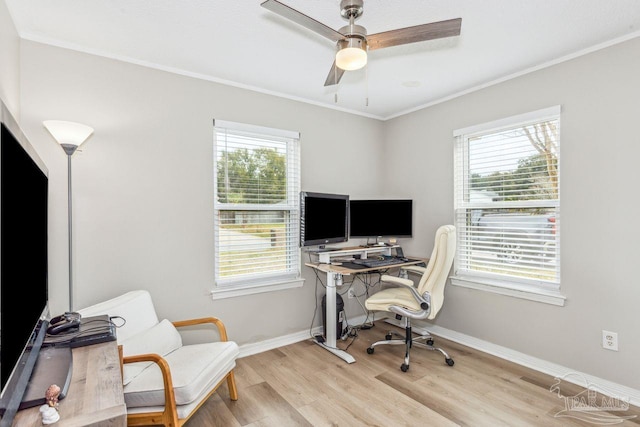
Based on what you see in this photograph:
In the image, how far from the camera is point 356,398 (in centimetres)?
240

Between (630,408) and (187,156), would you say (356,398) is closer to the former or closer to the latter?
(630,408)

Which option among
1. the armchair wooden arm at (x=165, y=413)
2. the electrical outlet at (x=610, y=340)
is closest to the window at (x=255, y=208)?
the armchair wooden arm at (x=165, y=413)

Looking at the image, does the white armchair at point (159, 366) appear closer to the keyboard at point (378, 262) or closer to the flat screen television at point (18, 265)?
the flat screen television at point (18, 265)

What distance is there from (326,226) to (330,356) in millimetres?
1178

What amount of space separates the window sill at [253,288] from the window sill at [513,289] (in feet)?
5.19

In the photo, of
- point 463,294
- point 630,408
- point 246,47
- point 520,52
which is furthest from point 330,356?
point 520,52

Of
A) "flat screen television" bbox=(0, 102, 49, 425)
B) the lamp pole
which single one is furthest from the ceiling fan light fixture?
the lamp pole

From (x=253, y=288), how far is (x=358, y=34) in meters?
2.28

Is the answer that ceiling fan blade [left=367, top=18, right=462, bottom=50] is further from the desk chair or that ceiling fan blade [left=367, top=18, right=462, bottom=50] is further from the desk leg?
the desk leg

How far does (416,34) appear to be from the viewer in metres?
1.73

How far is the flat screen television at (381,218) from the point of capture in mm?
3676

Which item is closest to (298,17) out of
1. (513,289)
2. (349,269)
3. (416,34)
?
(416,34)

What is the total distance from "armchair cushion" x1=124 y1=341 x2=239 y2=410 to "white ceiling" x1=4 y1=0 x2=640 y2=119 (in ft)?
6.71

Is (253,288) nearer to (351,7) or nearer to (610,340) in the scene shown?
(351,7)
